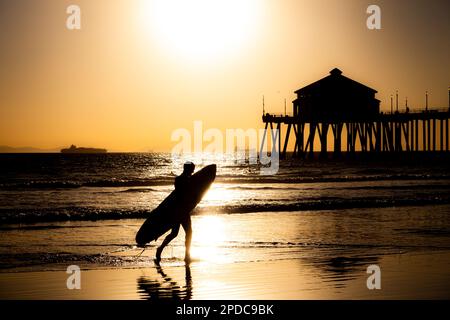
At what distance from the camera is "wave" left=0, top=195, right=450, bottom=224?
78.3 ft

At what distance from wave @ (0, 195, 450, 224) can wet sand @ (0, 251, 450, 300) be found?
12212 millimetres

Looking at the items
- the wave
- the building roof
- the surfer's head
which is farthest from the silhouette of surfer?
the building roof

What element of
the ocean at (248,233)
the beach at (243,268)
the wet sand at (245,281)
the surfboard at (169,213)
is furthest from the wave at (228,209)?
the wet sand at (245,281)

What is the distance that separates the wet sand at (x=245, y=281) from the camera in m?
9.30

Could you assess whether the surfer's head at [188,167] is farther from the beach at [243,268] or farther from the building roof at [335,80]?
the building roof at [335,80]

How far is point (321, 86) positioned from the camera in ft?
258

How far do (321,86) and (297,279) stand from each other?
69.7 meters

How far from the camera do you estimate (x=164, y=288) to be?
9820 mm

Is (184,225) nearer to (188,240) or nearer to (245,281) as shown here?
(188,240)

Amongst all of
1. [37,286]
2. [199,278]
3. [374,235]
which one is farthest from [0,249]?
[374,235]

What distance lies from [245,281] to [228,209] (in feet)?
53.9

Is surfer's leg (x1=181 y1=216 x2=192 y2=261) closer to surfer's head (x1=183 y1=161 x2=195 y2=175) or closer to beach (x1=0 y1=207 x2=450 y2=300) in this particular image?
beach (x1=0 y1=207 x2=450 y2=300)
